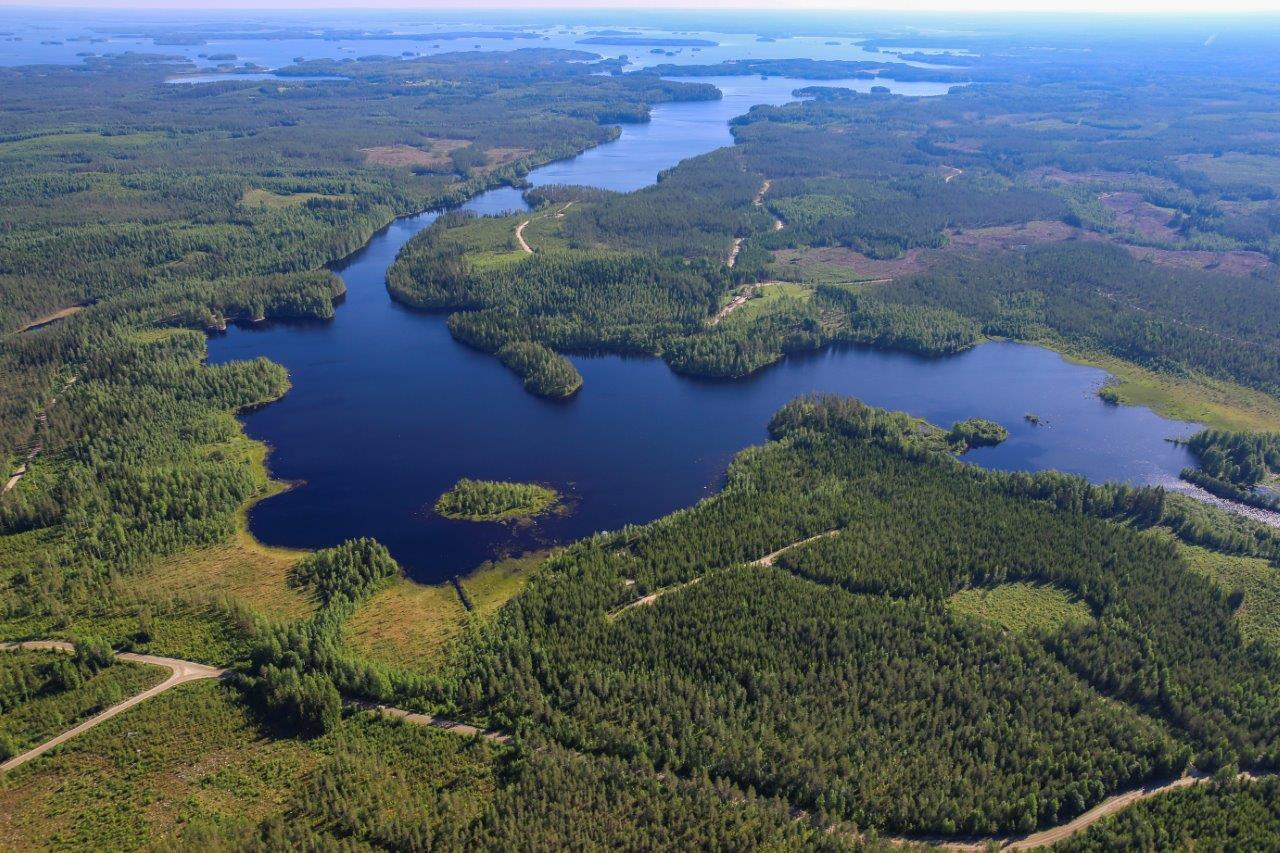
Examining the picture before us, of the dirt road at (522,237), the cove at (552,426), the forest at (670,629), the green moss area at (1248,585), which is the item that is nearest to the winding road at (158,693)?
the forest at (670,629)

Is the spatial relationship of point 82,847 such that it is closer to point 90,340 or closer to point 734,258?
point 90,340

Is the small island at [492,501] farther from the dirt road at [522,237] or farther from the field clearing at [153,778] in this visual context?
the dirt road at [522,237]

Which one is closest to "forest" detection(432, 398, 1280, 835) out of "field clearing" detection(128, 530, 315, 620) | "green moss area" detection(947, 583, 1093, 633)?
"green moss area" detection(947, 583, 1093, 633)

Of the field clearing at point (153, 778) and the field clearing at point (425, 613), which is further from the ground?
the field clearing at point (425, 613)

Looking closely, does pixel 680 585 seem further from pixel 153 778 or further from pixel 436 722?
pixel 153 778

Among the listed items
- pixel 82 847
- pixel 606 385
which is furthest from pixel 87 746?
pixel 606 385

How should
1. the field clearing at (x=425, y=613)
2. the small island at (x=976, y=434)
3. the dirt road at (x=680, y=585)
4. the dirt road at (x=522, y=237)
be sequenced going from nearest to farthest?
the field clearing at (x=425, y=613), the dirt road at (x=680, y=585), the small island at (x=976, y=434), the dirt road at (x=522, y=237)

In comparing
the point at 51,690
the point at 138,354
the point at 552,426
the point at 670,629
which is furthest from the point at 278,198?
the point at 670,629

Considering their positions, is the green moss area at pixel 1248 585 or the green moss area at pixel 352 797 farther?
the green moss area at pixel 1248 585
